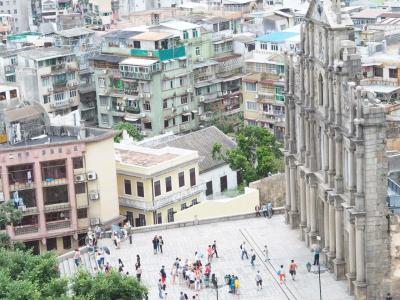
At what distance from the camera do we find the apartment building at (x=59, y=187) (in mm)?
84000

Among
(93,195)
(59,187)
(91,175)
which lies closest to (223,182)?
(93,195)

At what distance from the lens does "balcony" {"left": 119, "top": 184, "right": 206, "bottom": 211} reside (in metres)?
87.6

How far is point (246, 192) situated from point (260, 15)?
226ft

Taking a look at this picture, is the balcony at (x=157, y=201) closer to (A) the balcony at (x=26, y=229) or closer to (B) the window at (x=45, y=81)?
(A) the balcony at (x=26, y=229)

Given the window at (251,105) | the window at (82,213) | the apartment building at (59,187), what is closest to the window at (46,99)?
the window at (251,105)

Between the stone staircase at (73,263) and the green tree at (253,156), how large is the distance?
2269 centimetres

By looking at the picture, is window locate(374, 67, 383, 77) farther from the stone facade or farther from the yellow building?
the stone facade

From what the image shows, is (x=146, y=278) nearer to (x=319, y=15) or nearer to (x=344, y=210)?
(x=344, y=210)

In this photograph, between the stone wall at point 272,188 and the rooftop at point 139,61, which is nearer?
the stone wall at point 272,188

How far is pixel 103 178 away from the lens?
281 ft

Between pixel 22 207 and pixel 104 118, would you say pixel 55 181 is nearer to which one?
pixel 22 207

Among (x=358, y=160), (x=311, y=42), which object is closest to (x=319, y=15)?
(x=311, y=42)

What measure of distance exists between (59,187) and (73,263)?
10.7 meters

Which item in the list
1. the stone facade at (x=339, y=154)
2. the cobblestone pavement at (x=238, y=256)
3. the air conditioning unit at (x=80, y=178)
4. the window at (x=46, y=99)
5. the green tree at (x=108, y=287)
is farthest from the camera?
the window at (x=46, y=99)
